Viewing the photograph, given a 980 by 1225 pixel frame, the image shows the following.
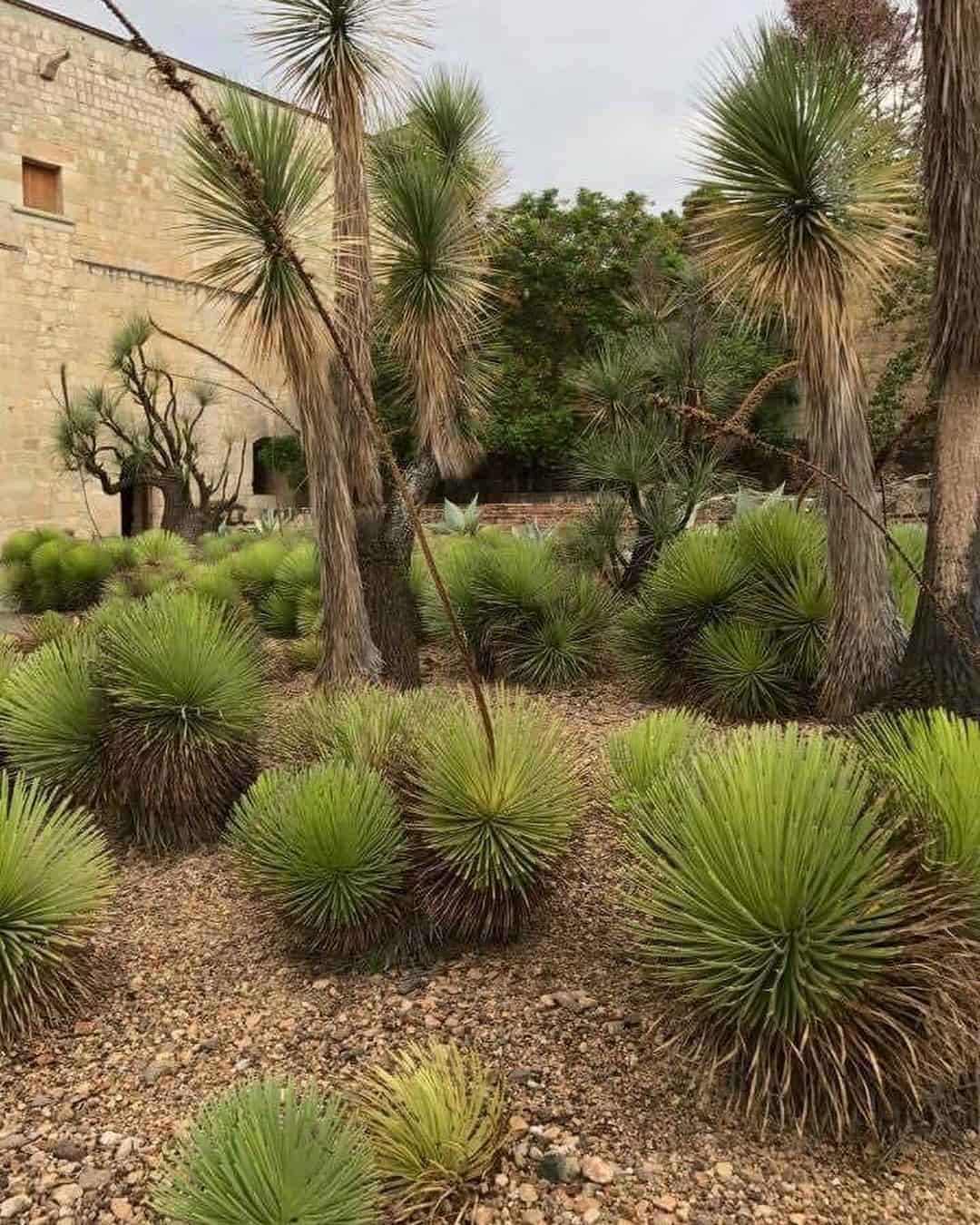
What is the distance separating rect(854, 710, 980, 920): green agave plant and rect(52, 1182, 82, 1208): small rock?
8.43 feet

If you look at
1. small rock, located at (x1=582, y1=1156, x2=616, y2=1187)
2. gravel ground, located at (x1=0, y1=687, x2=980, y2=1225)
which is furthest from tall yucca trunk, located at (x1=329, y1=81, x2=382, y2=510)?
small rock, located at (x1=582, y1=1156, x2=616, y2=1187)

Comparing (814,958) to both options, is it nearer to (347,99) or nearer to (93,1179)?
(93,1179)

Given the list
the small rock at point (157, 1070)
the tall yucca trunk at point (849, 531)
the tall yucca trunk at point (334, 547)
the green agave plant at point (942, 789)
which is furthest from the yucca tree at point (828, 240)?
the small rock at point (157, 1070)

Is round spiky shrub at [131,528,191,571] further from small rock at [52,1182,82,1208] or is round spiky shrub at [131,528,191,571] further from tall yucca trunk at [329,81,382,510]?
small rock at [52,1182,82,1208]

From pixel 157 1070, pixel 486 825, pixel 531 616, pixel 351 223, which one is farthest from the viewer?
pixel 531 616

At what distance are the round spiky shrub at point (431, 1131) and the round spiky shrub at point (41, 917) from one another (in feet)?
4.66

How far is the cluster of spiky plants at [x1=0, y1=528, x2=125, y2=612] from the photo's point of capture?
14430mm

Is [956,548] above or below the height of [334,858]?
above

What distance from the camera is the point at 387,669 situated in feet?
23.0

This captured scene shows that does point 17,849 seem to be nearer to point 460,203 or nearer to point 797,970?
point 797,970

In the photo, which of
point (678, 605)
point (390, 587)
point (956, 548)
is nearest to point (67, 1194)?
point (956, 548)

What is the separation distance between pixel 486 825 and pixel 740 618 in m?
3.53

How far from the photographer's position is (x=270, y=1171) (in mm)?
2094

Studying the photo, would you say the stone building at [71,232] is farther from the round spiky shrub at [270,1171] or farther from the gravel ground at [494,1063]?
the round spiky shrub at [270,1171]
